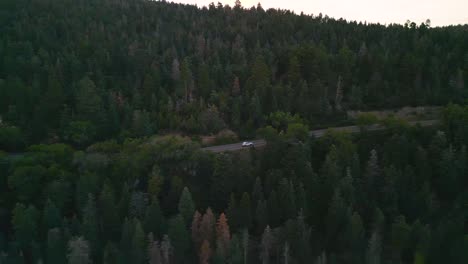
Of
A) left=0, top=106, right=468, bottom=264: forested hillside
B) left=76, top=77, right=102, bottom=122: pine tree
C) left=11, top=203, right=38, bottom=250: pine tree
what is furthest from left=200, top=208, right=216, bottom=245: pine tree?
left=76, top=77, right=102, bottom=122: pine tree

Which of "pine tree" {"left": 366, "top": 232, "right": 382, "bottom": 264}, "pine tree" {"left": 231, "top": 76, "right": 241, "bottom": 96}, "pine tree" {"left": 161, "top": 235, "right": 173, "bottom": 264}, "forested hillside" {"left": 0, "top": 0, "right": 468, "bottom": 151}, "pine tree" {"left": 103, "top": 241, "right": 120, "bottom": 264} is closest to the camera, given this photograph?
"pine tree" {"left": 366, "top": 232, "right": 382, "bottom": 264}

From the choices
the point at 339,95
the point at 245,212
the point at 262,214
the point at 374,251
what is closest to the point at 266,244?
the point at 262,214

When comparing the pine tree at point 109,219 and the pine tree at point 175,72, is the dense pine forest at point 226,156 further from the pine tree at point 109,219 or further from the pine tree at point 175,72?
the pine tree at point 175,72

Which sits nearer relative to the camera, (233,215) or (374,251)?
(374,251)

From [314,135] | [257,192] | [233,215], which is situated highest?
[314,135]

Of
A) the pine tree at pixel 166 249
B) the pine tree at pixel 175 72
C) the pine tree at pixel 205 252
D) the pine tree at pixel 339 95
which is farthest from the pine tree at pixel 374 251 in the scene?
the pine tree at pixel 175 72

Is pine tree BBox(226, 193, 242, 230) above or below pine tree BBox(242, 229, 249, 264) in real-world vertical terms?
above

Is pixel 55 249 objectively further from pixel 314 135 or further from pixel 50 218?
pixel 314 135

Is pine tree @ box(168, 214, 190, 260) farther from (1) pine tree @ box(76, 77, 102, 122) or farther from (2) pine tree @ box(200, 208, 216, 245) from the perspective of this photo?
(1) pine tree @ box(76, 77, 102, 122)
